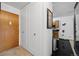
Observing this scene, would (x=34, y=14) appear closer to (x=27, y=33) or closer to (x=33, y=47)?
(x=27, y=33)

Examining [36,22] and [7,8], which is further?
[7,8]

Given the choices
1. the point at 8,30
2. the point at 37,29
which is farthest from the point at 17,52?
the point at 37,29

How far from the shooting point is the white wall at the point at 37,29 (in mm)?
2079

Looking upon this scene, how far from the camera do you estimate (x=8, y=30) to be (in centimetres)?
261

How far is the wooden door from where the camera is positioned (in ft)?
8.03

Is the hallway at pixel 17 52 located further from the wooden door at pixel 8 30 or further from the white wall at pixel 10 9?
the white wall at pixel 10 9

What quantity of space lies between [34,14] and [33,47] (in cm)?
87

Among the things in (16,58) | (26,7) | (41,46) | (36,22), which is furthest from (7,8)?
(16,58)

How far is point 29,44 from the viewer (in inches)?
101

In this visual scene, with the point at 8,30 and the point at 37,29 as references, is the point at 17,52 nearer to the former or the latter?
the point at 8,30

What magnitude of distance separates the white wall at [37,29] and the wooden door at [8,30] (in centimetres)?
25

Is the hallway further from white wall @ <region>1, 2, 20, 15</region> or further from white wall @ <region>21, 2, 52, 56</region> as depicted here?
white wall @ <region>1, 2, 20, 15</region>

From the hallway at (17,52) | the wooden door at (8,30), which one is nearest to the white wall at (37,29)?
the hallway at (17,52)

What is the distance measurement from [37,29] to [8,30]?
0.94 m
